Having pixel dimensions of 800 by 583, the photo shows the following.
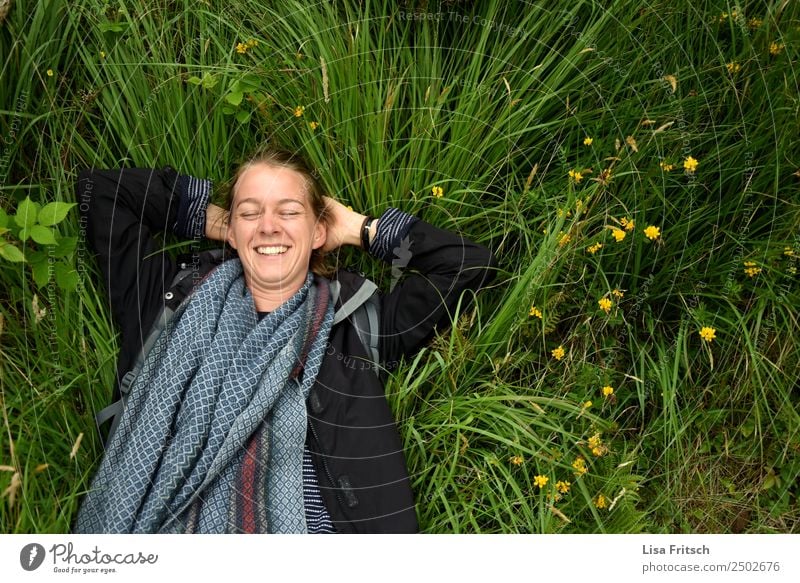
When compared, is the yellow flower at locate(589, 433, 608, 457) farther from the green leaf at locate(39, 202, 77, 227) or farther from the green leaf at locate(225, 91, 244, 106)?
the green leaf at locate(39, 202, 77, 227)

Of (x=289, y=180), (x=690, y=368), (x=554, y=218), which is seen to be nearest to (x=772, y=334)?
(x=690, y=368)

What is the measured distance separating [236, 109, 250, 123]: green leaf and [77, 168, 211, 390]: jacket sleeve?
10.8 inches

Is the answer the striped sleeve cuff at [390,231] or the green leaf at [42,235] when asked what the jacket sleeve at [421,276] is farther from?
the green leaf at [42,235]

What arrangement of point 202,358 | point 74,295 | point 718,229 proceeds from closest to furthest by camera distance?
1. point 202,358
2. point 74,295
3. point 718,229

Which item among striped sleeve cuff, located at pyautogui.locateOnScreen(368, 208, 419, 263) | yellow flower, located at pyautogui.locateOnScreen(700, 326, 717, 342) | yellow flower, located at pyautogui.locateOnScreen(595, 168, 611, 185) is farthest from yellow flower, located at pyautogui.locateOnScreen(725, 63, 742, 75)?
striped sleeve cuff, located at pyautogui.locateOnScreen(368, 208, 419, 263)

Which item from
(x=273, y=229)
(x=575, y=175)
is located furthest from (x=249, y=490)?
(x=575, y=175)

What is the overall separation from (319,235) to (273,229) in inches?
7.7

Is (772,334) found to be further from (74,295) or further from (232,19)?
(74,295)

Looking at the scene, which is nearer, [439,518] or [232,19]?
[439,518]

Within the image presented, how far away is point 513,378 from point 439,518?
563mm

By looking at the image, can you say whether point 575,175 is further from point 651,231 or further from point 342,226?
point 342,226

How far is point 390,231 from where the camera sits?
241 cm

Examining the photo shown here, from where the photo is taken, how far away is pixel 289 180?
2361 millimetres

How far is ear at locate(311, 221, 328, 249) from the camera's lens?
2.42m
